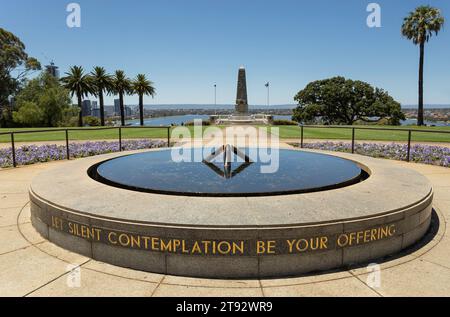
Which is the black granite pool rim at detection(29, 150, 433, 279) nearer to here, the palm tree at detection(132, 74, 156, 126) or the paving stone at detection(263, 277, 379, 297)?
the paving stone at detection(263, 277, 379, 297)

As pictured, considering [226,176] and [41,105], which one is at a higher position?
[41,105]

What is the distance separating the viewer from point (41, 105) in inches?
2169

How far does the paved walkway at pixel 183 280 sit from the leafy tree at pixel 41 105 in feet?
188

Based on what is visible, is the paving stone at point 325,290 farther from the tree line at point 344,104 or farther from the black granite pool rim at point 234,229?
the tree line at point 344,104

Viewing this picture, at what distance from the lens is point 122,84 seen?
2452 inches

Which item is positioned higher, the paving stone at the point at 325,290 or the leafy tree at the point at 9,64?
the leafy tree at the point at 9,64

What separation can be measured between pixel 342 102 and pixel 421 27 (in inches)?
994

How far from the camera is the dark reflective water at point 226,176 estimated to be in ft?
17.8

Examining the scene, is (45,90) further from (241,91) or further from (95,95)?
(241,91)

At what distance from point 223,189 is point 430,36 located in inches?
1871

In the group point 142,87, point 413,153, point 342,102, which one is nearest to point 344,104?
point 342,102

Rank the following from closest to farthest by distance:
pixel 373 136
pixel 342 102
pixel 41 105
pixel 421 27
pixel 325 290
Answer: pixel 325 290 → pixel 373 136 → pixel 421 27 → pixel 41 105 → pixel 342 102

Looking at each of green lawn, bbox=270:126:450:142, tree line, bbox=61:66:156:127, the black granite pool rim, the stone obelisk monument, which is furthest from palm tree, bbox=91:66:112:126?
the black granite pool rim

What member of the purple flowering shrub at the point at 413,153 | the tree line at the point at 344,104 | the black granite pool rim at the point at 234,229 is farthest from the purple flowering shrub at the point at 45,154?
the tree line at the point at 344,104
